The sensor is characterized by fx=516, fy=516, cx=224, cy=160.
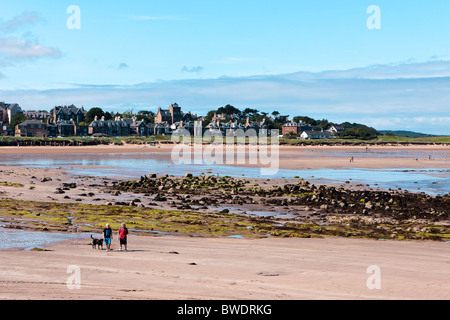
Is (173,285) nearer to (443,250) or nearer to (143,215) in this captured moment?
(443,250)

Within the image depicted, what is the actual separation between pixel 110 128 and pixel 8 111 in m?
47.2

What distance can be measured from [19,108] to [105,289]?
7708 inches

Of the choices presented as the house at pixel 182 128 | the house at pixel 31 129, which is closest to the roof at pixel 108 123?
the house at pixel 182 128

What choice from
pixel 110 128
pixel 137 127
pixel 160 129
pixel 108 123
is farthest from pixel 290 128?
pixel 108 123

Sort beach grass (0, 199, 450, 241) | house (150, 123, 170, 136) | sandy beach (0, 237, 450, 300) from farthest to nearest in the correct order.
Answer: house (150, 123, 170, 136)
beach grass (0, 199, 450, 241)
sandy beach (0, 237, 450, 300)

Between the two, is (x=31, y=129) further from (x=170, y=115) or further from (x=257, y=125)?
(x=257, y=125)

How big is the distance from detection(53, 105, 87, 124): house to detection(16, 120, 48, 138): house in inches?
934

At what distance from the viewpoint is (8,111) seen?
7259 inches

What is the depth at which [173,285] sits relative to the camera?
11.6 m

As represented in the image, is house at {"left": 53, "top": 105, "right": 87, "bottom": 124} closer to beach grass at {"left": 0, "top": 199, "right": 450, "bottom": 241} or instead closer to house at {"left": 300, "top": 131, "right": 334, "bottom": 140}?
house at {"left": 300, "top": 131, "right": 334, "bottom": 140}

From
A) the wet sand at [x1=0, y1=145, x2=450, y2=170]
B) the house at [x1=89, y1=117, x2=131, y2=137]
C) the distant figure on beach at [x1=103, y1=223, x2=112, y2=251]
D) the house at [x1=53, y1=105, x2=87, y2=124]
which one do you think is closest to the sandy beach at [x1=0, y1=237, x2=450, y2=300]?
the distant figure on beach at [x1=103, y1=223, x2=112, y2=251]

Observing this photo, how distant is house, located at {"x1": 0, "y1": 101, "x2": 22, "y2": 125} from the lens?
18275cm

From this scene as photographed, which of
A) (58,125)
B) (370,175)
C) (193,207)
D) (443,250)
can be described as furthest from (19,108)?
(443,250)

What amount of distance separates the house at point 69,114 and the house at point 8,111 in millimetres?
20570
